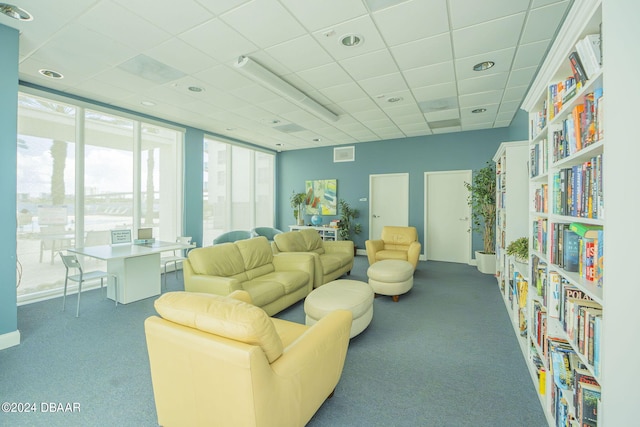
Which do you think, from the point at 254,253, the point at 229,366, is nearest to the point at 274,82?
the point at 254,253

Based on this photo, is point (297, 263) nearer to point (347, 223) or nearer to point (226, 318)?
point (226, 318)

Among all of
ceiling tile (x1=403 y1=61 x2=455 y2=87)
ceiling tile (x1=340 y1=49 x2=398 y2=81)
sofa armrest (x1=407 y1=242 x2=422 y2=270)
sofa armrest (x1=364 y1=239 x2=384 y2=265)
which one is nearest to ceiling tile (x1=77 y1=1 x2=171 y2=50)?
ceiling tile (x1=340 y1=49 x2=398 y2=81)

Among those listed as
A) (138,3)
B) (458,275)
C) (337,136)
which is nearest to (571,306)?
(138,3)

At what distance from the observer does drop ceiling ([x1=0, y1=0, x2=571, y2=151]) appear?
2.32 metres

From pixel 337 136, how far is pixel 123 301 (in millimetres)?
5079

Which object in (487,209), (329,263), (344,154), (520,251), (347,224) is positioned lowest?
(329,263)

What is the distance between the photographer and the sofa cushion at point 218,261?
314cm

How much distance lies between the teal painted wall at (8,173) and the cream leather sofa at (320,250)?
2.81 meters

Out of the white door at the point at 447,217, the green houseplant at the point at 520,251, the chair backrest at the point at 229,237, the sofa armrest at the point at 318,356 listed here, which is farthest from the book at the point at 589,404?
the white door at the point at 447,217

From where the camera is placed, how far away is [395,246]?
18.2 feet

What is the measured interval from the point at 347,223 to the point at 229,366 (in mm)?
6146

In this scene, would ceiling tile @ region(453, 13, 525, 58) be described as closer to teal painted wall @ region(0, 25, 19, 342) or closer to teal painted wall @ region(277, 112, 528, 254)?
teal painted wall @ region(277, 112, 528, 254)

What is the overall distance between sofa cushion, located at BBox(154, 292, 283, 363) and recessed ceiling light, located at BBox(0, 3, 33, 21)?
277 cm

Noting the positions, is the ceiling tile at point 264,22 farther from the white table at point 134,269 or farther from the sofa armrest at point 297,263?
the white table at point 134,269
